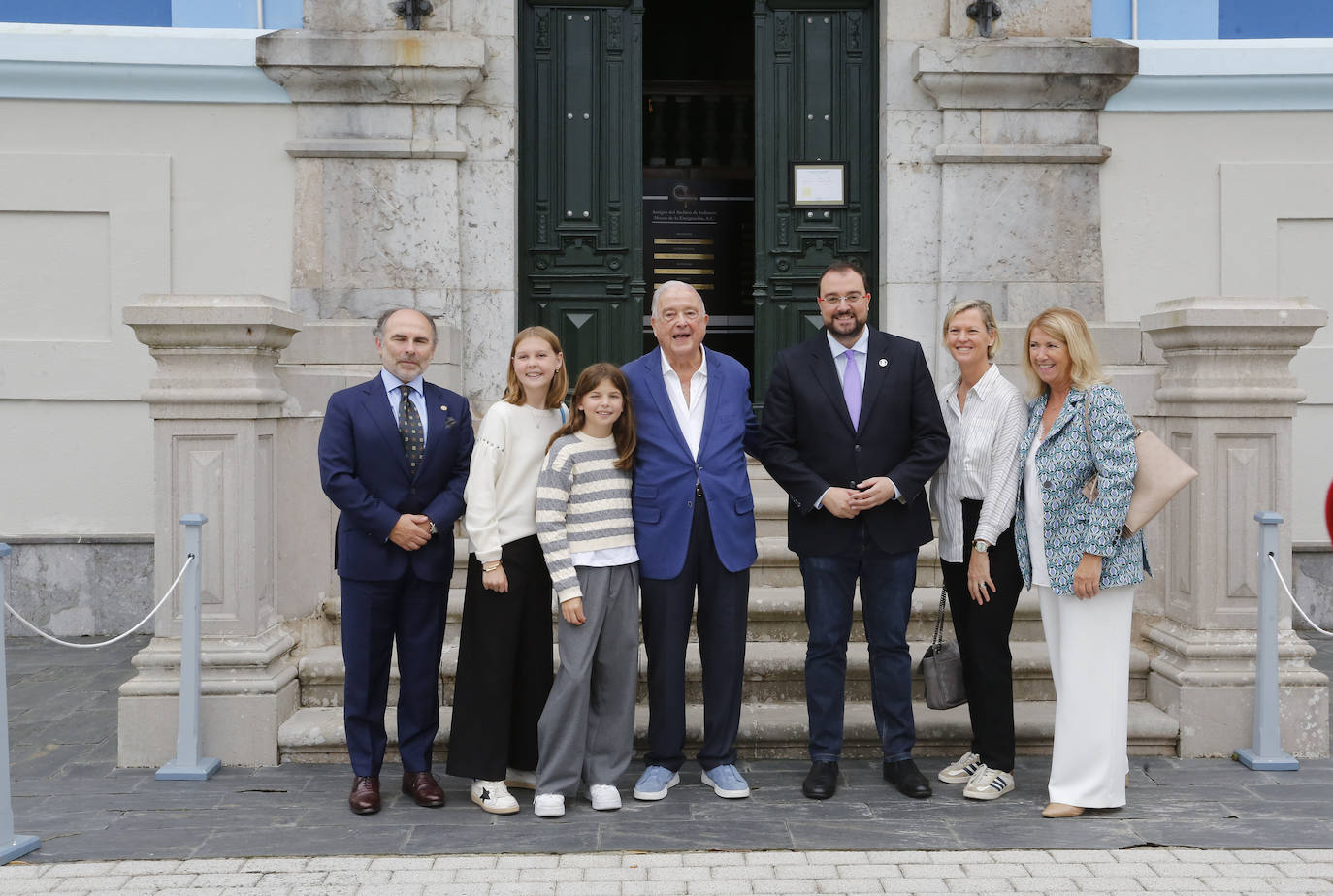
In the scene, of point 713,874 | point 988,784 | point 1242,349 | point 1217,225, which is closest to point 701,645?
point 713,874

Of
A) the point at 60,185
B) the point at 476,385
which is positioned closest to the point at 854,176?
the point at 476,385

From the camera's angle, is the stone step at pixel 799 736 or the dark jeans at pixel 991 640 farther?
the stone step at pixel 799 736

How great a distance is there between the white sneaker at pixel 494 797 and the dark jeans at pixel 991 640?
177 centimetres

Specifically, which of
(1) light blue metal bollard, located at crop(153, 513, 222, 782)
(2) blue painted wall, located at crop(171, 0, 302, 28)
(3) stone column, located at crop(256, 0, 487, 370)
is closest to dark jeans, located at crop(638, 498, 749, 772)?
(1) light blue metal bollard, located at crop(153, 513, 222, 782)

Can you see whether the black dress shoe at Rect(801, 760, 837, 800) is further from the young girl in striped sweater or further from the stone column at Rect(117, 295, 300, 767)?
the stone column at Rect(117, 295, 300, 767)

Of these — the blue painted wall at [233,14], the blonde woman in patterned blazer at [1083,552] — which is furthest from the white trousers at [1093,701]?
the blue painted wall at [233,14]

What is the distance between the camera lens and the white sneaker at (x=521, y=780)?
4.85 meters

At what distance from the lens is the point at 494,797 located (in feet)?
15.2

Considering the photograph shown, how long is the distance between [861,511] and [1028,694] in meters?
1.55

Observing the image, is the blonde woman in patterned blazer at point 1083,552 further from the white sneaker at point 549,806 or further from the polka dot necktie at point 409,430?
the polka dot necktie at point 409,430

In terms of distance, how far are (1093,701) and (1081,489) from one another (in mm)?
774

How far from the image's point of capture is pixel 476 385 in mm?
7594

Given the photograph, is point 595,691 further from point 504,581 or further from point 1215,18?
point 1215,18

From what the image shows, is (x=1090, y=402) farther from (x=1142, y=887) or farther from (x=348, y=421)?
(x=348, y=421)
